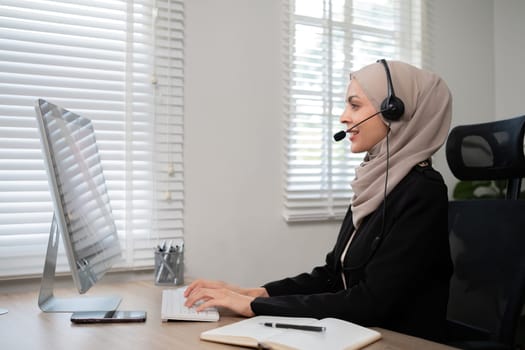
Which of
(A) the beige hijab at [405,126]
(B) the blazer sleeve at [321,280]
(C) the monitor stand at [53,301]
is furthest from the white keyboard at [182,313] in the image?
(A) the beige hijab at [405,126]

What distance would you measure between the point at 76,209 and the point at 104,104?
0.75 metres

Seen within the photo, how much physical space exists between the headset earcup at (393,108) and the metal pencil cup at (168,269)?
0.87m

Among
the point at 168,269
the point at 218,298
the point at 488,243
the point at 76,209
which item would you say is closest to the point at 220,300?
the point at 218,298

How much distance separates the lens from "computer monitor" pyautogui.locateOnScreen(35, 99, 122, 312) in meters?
1.17

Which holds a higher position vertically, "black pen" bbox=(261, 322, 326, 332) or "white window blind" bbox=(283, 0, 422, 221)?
"white window blind" bbox=(283, 0, 422, 221)

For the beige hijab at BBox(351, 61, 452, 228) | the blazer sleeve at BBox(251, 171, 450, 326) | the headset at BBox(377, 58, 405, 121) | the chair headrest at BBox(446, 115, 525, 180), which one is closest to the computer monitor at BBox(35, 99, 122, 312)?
the blazer sleeve at BBox(251, 171, 450, 326)

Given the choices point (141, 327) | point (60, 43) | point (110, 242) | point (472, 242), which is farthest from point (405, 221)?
point (60, 43)

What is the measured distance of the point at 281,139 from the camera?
2307 millimetres

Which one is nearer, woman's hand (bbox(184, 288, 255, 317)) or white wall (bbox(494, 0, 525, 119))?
woman's hand (bbox(184, 288, 255, 317))

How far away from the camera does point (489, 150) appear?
66.3 inches

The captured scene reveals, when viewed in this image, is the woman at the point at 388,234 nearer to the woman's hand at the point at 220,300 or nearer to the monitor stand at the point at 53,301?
the woman's hand at the point at 220,300

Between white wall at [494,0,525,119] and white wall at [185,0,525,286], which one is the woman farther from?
white wall at [494,0,525,119]

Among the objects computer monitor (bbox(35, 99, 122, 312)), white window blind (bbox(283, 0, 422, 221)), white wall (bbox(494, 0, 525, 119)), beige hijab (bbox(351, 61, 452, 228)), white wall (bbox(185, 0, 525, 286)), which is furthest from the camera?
white wall (bbox(494, 0, 525, 119))

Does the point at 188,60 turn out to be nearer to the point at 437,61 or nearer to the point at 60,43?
the point at 60,43
